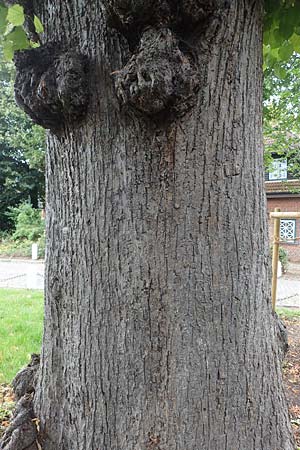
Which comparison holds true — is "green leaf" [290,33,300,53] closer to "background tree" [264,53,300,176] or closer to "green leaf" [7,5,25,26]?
"green leaf" [7,5,25,26]

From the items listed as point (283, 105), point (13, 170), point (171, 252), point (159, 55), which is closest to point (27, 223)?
point (13, 170)

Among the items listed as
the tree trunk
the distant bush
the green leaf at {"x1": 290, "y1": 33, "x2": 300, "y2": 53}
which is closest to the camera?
the tree trunk

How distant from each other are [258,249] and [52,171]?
92 cm

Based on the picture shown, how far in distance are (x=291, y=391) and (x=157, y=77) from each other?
131 inches

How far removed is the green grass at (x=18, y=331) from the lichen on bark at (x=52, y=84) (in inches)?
108

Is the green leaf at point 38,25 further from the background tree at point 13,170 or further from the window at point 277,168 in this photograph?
the background tree at point 13,170

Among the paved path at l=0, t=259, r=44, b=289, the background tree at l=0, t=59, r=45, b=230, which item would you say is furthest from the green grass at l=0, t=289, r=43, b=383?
the background tree at l=0, t=59, r=45, b=230

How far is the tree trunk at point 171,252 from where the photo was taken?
135 cm

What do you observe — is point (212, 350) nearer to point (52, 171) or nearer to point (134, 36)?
point (52, 171)

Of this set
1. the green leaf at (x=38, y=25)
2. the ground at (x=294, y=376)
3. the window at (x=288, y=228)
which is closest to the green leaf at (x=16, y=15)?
the green leaf at (x=38, y=25)

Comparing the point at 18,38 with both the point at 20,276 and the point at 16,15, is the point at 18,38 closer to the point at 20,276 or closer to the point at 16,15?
the point at 16,15

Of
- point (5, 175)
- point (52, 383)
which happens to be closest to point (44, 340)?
point (52, 383)

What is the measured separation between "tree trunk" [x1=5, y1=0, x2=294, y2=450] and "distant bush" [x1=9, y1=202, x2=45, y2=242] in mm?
18456

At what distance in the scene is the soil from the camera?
256cm
